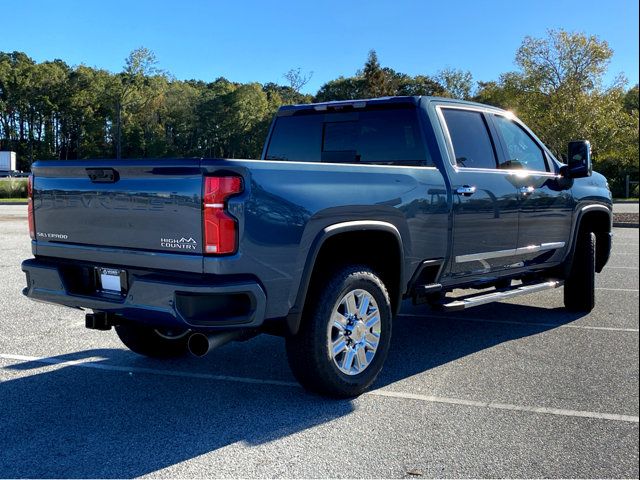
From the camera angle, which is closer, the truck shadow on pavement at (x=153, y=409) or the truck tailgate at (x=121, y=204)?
the truck shadow on pavement at (x=153, y=409)

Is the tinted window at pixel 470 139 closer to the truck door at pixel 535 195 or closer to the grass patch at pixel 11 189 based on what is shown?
the truck door at pixel 535 195

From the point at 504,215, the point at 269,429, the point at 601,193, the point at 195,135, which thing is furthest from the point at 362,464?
the point at 195,135

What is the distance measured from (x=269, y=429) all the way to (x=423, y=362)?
1760mm

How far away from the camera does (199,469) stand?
120 inches

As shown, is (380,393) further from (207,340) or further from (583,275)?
(583,275)

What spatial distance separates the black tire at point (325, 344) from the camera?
3.83 meters

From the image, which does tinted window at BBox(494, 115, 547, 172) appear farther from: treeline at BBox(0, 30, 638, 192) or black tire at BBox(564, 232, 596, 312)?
treeline at BBox(0, 30, 638, 192)

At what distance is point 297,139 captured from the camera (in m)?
5.67

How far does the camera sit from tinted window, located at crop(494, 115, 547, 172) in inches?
222

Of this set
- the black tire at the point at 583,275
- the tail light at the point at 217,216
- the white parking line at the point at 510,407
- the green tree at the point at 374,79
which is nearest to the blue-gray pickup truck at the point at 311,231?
the tail light at the point at 217,216

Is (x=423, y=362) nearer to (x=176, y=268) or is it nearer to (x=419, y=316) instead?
(x=419, y=316)

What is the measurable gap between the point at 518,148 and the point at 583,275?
171cm

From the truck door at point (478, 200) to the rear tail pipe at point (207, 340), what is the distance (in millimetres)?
2015

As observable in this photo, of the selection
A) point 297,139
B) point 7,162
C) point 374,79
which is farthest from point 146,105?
point 297,139
